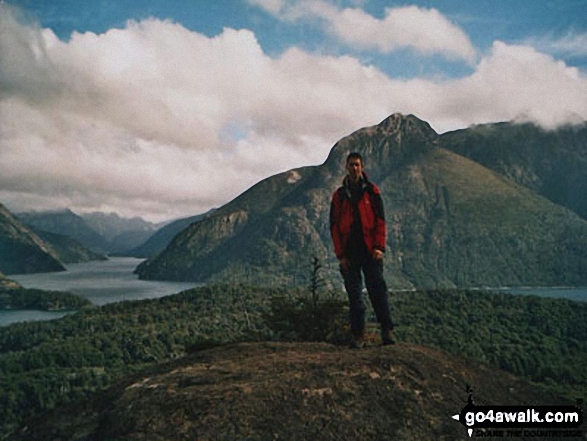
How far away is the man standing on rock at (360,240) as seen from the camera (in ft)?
34.3

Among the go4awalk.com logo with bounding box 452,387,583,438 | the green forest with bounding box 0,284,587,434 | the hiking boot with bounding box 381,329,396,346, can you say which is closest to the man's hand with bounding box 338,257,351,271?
the hiking boot with bounding box 381,329,396,346

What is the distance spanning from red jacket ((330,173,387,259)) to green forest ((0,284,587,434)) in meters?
68.0

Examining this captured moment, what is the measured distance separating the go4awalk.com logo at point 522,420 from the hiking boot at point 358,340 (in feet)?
9.25

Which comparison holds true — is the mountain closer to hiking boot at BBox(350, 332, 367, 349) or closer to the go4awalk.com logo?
the go4awalk.com logo

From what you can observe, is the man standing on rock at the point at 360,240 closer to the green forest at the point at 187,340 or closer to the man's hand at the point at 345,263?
the man's hand at the point at 345,263

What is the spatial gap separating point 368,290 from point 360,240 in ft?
3.80

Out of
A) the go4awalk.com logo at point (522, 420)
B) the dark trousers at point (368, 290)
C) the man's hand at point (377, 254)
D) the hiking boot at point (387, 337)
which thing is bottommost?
the go4awalk.com logo at point (522, 420)

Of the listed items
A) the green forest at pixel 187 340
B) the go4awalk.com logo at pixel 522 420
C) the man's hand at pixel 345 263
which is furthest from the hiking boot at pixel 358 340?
the green forest at pixel 187 340

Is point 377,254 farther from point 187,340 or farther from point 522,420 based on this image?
point 187,340

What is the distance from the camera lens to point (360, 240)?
10.5 meters

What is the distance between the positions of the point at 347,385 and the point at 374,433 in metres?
0.99

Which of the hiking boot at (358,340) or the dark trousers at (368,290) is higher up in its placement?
the dark trousers at (368,290)

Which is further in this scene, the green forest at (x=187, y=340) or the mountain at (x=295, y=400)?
the green forest at (x=187, y=340)

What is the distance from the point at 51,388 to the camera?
111062 mm
